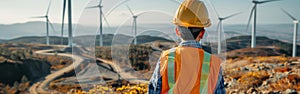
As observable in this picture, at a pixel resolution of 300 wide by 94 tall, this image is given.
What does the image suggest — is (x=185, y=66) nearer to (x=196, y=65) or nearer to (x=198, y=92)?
(x=196, y=65)

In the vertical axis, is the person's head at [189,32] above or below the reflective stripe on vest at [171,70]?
above

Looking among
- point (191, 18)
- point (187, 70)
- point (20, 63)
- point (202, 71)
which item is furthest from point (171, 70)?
point (20, 63)

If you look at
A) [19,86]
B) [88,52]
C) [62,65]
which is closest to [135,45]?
[88,52]

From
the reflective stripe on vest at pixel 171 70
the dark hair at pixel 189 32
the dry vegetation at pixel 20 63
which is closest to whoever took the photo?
the reflective stripe on vest at pixel 171 70

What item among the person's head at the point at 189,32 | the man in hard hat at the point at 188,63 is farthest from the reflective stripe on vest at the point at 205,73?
the person's head at the point at 189,32

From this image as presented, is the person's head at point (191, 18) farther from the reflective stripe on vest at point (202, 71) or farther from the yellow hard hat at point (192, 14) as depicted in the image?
the reflective stripe on vest at point (202, 71)

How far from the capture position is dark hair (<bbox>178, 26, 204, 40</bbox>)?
95.7 inches

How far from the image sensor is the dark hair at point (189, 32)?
2.43 metres

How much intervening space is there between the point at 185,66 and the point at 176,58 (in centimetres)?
11

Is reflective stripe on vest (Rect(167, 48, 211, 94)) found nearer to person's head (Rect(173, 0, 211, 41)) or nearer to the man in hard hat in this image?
the man in hard hat

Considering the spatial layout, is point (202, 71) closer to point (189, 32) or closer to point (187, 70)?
point (187, 70)

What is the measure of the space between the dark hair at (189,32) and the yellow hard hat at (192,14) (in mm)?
57

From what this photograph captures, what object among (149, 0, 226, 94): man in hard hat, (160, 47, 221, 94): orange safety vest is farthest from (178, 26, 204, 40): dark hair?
(160, 47, 221, 94): orange safety vest

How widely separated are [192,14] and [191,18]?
0.11 ft
